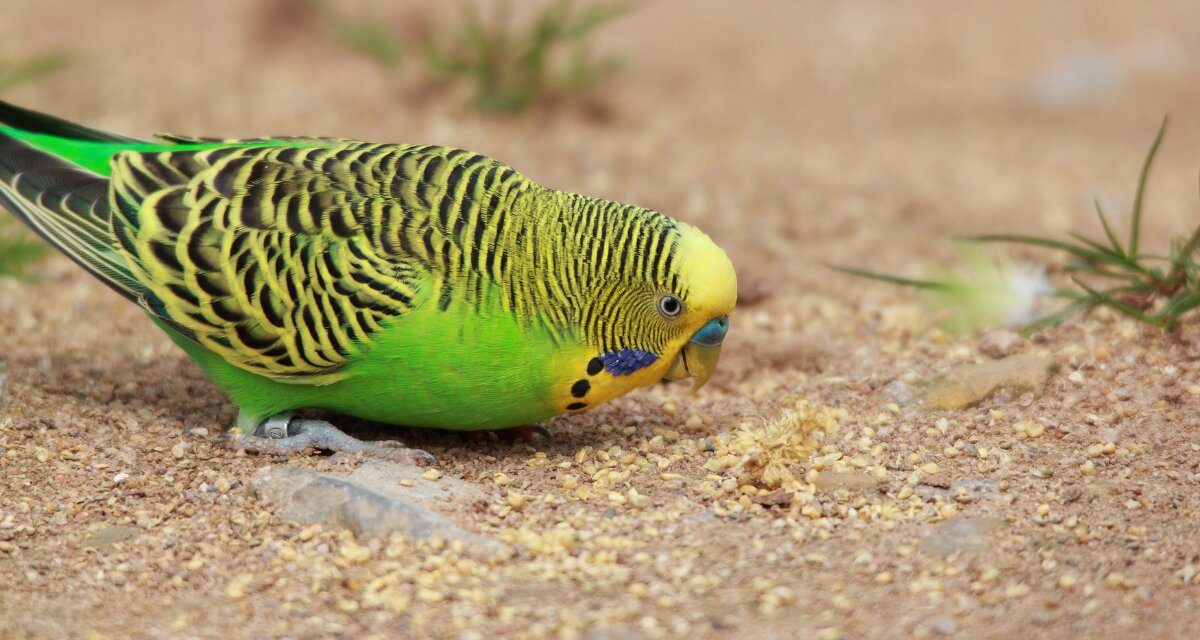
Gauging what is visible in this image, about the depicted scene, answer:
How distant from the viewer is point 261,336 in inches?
163

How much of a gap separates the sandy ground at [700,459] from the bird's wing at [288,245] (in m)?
0.46

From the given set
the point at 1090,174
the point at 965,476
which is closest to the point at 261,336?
the point at 965,476

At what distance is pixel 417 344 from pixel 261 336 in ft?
1.86

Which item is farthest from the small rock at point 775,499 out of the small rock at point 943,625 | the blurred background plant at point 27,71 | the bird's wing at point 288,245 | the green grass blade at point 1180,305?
the blurred background plant at point 27,71

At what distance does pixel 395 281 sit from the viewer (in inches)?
158

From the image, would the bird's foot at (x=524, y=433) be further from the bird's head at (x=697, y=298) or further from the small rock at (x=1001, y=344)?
the small rock at (x=1001, y=344)

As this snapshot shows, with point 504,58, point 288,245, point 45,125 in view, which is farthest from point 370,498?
point 504,58

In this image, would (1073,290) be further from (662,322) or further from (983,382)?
(662,322)

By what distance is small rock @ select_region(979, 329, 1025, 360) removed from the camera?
491 centimetres

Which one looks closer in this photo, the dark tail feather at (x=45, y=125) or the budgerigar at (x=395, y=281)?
the budgerigar at (x=395, y=281)

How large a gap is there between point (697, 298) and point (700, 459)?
0.62 m

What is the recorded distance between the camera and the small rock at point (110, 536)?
149 inches

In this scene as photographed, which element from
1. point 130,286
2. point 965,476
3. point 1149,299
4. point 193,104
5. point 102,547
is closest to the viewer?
point 102,547

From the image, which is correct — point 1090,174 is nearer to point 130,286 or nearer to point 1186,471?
point 1186,471
